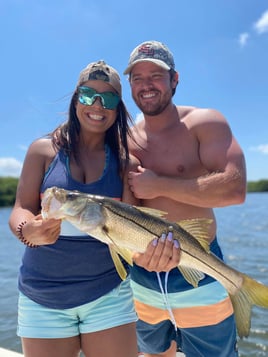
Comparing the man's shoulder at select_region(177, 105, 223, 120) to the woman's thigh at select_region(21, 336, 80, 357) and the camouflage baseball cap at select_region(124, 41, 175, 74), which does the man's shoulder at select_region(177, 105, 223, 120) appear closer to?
the camouflage baseball cap at select_region(124, 41, 175, 74)

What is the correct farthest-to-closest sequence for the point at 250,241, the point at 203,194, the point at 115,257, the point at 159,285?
the point at 250,241 < the point at 159,285 < the point at 203,194 < the point at 115,257

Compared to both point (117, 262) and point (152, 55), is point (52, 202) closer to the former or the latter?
point (117, 262)

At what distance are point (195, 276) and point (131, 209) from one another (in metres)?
0.79

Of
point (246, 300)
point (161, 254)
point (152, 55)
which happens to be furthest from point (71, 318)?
point (152, 55)

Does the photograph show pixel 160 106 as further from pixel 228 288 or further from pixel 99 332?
pixel 99 332

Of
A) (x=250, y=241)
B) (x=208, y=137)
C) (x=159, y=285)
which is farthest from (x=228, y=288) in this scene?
(x=250, y=241)

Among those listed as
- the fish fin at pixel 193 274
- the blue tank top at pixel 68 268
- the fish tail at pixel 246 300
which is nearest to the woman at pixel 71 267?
the blue tank top at pixel 68 268

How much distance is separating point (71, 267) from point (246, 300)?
1.31 meters

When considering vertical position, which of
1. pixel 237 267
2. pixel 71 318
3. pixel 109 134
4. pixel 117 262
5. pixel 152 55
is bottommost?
pixel 237 267

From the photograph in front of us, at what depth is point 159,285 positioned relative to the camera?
11.0 feet

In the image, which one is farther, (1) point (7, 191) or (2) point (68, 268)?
(1) point (7, 191)

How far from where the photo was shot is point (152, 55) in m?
3.49

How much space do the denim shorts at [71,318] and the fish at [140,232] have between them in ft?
1.11

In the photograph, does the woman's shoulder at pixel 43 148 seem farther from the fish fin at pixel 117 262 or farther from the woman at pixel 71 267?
the fish fin at pixel 117 262
